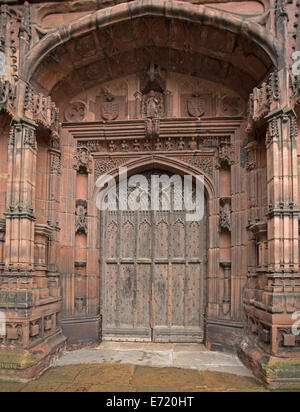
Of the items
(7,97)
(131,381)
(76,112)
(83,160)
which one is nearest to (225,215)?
(83,160)

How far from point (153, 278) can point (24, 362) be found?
8.76 ft

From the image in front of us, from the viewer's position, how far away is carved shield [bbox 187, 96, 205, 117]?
6.62 m

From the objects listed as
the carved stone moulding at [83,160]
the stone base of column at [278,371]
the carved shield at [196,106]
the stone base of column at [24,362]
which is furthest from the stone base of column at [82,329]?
the carved shield at [196,106]

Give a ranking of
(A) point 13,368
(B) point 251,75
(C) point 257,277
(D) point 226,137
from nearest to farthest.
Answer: (A) point 13,368
(C) point 257,277
(B) point 251,75
(D) point 226,137

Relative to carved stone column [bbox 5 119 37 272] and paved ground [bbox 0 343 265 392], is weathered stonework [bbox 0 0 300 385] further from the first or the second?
paved ground [bbox 0 343 265 392]

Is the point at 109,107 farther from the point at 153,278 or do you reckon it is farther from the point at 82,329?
the point at 82,329

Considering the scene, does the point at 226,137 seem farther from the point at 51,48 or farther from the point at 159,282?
the point at 51,48

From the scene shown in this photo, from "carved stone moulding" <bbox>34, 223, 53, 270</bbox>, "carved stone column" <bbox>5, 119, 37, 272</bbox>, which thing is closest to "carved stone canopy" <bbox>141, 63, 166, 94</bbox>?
"carved stone column" <bbox>5, 119, 37, 272</bbox>

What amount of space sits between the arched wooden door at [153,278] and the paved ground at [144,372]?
398mm

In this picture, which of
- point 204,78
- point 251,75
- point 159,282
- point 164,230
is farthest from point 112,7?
point 159,282

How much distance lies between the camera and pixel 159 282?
21.8 feet

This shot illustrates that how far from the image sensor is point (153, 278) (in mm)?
6652

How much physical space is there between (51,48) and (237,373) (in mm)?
5798

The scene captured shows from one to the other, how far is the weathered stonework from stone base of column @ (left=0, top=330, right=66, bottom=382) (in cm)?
2
